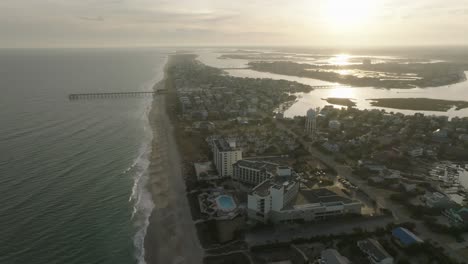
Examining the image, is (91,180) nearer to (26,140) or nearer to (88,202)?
(88,202)

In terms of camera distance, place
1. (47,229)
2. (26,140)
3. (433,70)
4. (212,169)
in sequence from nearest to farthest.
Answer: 1. (47,229)
2. (212,169)
3. (26,140)
4. (433,70)

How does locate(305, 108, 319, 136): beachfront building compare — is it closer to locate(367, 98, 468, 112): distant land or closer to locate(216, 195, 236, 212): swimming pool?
locate(216, 195, 236, 212): swimming pool

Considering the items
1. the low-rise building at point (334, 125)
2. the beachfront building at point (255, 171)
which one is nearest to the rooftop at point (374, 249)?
the beachfront building at point (255, 171)

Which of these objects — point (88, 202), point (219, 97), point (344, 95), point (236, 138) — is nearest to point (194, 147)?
point (236, 138)

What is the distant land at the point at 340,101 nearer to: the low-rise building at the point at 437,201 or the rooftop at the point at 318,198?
the low-rise building at the point at 437,201

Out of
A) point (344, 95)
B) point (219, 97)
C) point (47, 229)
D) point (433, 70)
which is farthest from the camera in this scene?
point (433, 70)

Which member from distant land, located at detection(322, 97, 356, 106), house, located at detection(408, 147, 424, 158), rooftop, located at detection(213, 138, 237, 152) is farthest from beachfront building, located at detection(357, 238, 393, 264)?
distant land, located at detection(322, 97, 356, 106)

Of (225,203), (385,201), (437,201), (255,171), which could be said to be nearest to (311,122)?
(255,171)
